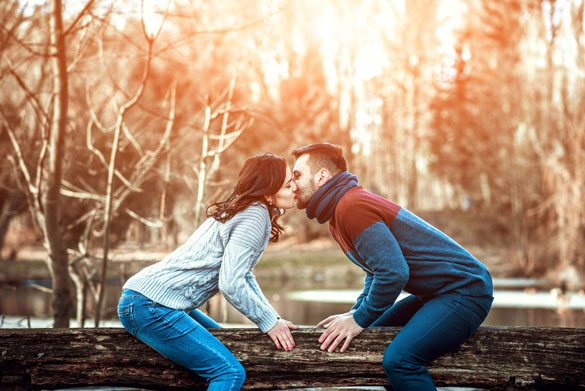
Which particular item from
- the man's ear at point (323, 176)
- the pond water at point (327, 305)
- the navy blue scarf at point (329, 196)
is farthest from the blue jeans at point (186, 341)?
the pond water at point (327, 305)

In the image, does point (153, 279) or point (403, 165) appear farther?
point (403, 165)

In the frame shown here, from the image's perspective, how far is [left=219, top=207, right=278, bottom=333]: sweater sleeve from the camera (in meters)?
2.85

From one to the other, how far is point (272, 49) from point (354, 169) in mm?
5075

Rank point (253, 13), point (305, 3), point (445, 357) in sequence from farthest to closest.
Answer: point (305, 3) < point (253, 13) < point (445, 357)

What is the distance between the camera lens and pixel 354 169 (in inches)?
1017

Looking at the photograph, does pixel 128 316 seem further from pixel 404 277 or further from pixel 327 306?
pixel 327 306

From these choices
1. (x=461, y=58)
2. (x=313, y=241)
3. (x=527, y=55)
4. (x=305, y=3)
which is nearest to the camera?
(x=527, y=55)

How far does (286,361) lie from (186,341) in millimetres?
489

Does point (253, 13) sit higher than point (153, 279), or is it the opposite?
point (253, 13)

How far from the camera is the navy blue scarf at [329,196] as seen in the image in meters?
3.06

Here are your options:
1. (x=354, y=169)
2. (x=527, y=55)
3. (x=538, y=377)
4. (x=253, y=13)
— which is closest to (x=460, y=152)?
(x=354, y=169)

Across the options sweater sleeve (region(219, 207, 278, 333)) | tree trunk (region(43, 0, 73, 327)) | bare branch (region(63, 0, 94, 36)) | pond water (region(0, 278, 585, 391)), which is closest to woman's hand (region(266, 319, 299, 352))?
sweater sleeve (region(219, 207, 278, 333))

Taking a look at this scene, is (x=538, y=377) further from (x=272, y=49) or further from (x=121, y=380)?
(x=272, y=49)

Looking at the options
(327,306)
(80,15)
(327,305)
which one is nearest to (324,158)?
(80,15)
